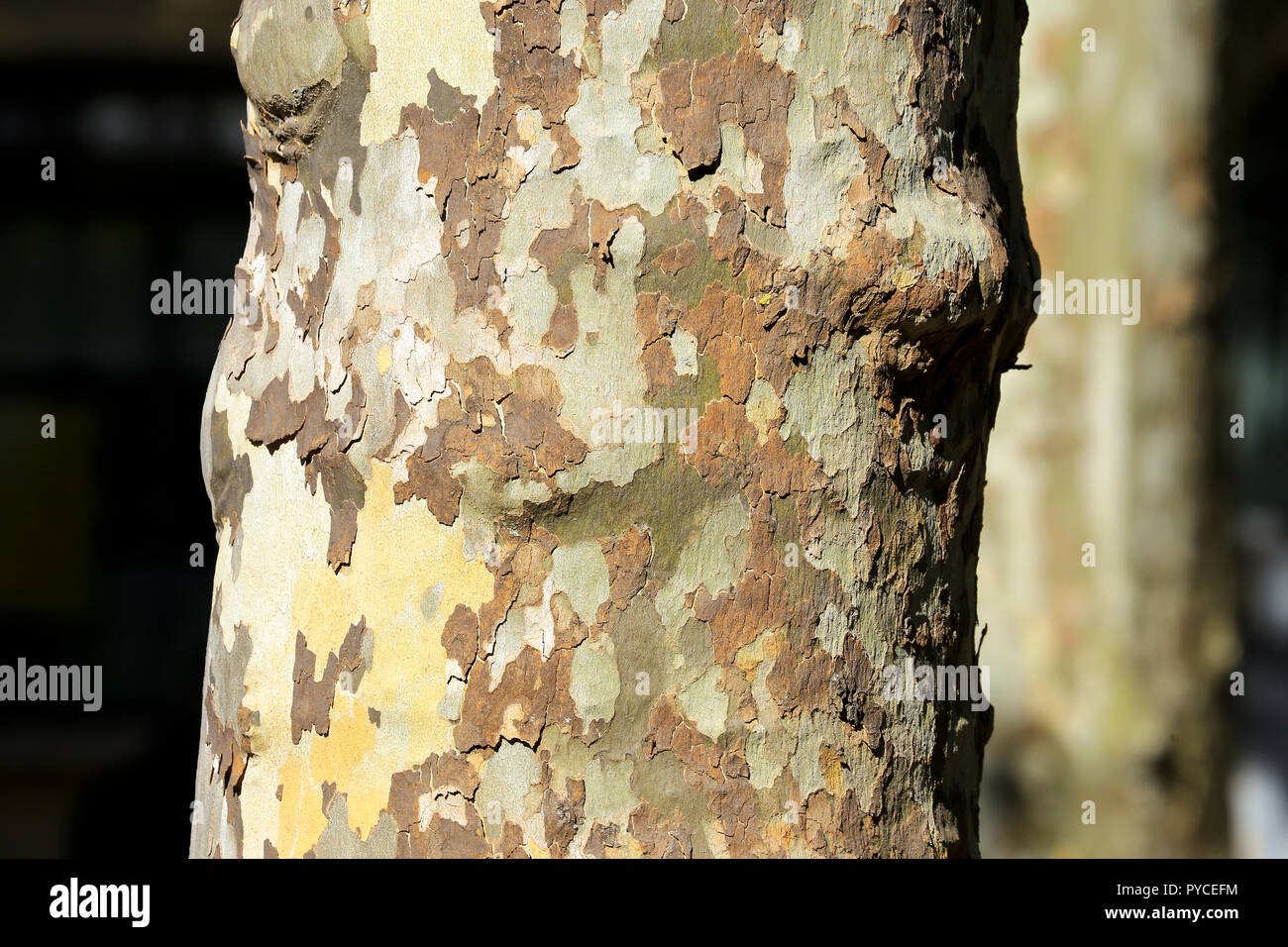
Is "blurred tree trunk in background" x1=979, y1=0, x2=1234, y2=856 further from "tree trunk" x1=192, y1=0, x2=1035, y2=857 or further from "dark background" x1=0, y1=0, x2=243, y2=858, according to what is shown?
"dark background" x1=0, y1=0, x2=243, y2=858

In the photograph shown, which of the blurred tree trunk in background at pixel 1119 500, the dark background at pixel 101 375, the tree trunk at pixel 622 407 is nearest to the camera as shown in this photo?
the tree trunk at pixel 622 407

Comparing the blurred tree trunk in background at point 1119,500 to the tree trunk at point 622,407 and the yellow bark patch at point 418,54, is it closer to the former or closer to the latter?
the tree trunk at point 622,407

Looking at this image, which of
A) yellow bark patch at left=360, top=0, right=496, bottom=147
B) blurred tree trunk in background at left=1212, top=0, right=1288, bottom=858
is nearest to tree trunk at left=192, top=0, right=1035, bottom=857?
yellow bark patch at left=360, top=0, right=496, bottom=147

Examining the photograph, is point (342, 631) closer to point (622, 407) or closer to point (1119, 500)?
point (622, 407)

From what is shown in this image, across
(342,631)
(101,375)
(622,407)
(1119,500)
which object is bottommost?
(342,631)

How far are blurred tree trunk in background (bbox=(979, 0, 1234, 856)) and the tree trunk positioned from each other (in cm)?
161

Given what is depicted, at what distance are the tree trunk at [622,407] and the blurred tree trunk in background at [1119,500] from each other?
5.29 ft

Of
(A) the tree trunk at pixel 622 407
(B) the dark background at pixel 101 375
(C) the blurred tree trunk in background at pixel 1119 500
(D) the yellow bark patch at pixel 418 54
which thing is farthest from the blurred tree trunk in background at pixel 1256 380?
(B) the dark background at pixel 101 375

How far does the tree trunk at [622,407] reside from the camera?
70 centimetres

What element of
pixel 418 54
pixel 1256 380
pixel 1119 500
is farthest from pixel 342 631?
pixel 1256 380

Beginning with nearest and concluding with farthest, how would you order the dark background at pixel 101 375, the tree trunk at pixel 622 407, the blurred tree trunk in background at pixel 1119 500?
the tree trunk at pixel 622 407, the blurred tree trunk in background at pixel 1119 500, the dark background at pixel 101 375

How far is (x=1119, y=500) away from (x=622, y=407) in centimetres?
181

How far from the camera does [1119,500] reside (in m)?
2.24
